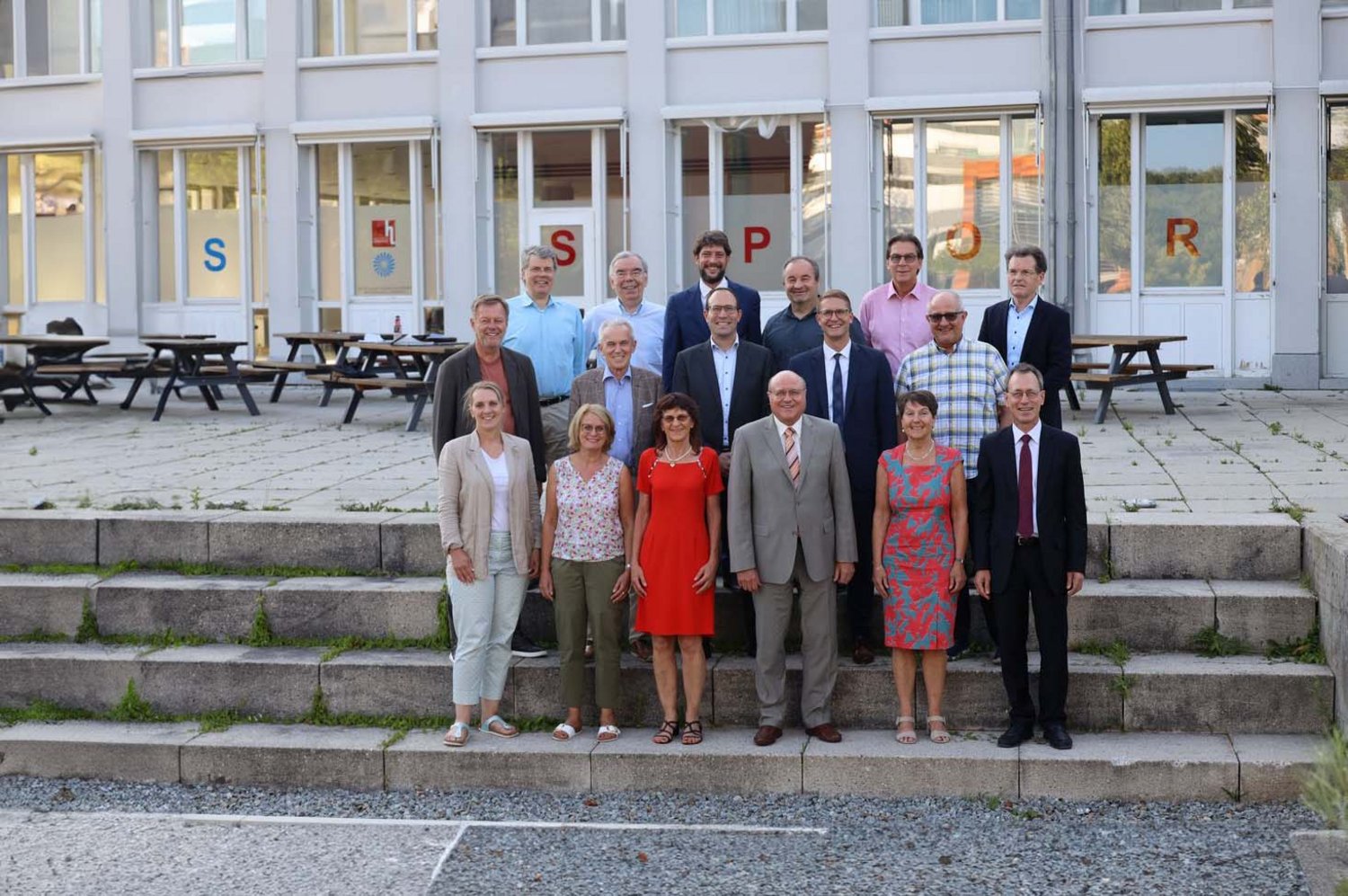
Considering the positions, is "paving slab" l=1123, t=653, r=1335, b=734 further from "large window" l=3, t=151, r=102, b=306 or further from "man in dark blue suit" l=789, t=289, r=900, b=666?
"large window" l=3, t=151, r=102, b=306

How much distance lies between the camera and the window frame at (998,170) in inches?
797

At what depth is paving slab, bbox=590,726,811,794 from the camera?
24.8 feet

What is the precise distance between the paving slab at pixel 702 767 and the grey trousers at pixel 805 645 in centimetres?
17

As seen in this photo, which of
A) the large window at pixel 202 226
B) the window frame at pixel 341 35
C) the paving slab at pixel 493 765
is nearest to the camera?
the paving slab at pixel 493 765

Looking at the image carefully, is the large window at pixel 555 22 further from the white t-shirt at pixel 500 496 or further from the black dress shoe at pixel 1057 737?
the black dress shoe at pixel 1057 737

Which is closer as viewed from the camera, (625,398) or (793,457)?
(793,457)

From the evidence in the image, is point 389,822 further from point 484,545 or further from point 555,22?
point 555,22

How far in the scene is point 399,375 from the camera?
1808cm

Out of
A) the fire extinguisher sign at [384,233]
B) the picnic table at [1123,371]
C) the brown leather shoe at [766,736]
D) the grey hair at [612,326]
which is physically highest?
the fire extinguisher sign at [384,233]

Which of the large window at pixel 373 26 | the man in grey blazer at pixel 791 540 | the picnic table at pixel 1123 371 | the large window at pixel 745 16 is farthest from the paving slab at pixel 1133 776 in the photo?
the large window at pixel 373 26

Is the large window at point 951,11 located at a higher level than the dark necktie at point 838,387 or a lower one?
higher

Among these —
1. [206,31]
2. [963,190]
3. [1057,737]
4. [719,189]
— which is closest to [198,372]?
[719,189]

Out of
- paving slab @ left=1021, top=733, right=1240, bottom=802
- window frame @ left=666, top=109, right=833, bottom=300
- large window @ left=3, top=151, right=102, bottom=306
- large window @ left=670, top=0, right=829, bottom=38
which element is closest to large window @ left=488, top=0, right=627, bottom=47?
large window @ left=670, top=0, right=829, bottom=38

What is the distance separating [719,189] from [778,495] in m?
14.0
